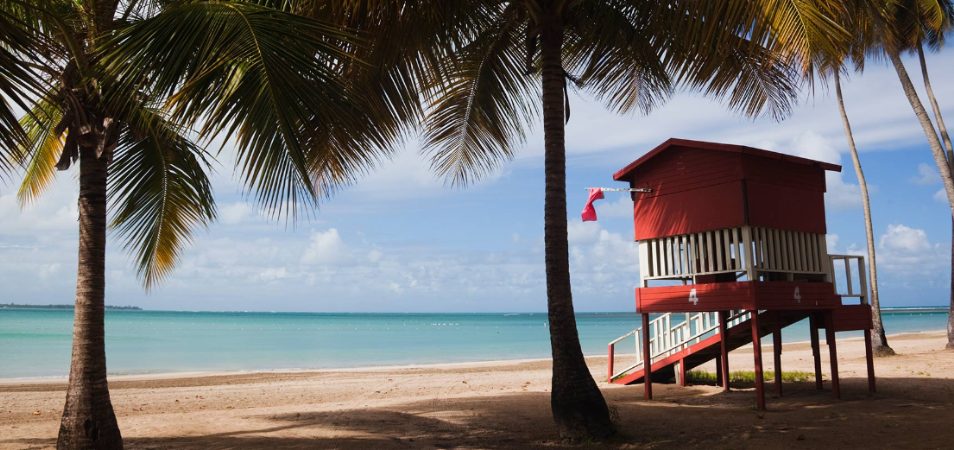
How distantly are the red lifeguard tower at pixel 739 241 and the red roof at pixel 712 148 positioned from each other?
0.06 feet

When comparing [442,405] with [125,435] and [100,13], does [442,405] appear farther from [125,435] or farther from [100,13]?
[100,13]

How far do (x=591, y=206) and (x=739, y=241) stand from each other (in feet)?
8.76

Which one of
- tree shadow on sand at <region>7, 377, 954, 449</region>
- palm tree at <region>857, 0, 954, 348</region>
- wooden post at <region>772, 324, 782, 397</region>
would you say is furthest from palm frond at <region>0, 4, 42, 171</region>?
palm tree at <region>857, 0, 954, 348</region>

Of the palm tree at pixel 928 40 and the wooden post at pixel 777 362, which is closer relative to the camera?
the wooden post at pixel 777 362

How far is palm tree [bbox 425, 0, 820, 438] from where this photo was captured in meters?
8.05

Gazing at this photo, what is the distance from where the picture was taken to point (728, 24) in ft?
23.5

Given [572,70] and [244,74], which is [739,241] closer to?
[572,70]

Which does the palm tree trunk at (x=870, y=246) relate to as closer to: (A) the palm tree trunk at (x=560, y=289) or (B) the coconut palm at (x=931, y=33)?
(B) the coconut palm at (x=931, y=33)

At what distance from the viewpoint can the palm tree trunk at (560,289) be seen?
8.59 meters

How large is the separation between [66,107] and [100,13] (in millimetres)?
1069

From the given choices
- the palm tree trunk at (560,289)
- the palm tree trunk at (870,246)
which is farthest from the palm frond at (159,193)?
the palm tree trunk at (870,246)

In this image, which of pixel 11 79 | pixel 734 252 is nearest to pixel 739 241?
pixel 734 252

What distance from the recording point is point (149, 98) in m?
6.14

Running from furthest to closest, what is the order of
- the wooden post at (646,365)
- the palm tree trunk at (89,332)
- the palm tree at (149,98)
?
the wooden post at (646,365) < the palm tree trunk at (89,332) < the palm tree at (149,98)
